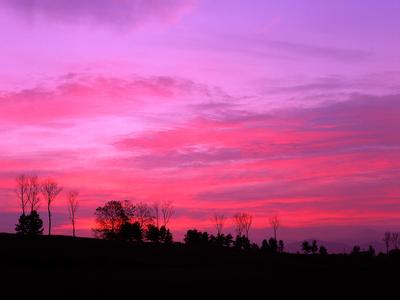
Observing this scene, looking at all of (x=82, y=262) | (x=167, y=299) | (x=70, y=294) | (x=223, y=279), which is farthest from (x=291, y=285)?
(x=82, y=262)

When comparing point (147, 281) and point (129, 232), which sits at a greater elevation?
point (129, 232)

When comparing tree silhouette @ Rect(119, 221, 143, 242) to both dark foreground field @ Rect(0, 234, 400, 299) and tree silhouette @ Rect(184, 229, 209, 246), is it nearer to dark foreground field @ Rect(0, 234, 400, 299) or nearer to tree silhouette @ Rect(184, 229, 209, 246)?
tree silhouette @ Rect(184, 229, 209, 246)

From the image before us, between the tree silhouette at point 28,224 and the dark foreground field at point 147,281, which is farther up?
the tree silhouette at point 28,224

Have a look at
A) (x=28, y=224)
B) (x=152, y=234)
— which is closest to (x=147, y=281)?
(x=28, y=224)

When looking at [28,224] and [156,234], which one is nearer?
[28,224]

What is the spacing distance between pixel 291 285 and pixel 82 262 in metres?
42.9

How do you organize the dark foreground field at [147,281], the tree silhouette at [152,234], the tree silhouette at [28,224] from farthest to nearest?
the tree silhouette at [152,234] < the tree silhouette at [28,224] < the dark foreground field at [147,281]

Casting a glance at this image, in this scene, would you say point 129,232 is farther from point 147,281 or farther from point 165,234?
point 147,281

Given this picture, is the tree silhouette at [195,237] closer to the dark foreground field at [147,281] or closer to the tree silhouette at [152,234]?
the tree silhouette at [152,234]

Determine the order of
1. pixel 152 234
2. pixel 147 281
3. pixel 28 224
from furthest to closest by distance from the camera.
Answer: pixel 152 234 < pixel 28 224 < pixel 147 281

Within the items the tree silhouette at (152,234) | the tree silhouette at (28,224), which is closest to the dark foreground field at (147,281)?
the tree silhouette at (28,224)

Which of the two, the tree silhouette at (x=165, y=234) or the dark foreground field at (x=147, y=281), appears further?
the tree silhouette at (x=165, y=234)

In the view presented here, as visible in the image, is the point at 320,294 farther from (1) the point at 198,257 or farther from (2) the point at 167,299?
(1) the point at 198,257

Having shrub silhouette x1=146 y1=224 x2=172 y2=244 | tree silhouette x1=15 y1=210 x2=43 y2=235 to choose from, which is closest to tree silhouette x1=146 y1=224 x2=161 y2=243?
shrub silhouette x1=146 y1=224 x2=172 y2=244
